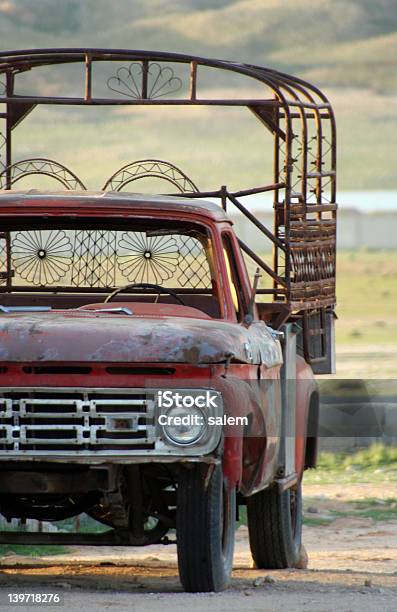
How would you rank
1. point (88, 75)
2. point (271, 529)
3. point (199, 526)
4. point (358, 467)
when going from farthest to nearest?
point (358, 467), point (88, 75), point (271, 529), point (199, 526)

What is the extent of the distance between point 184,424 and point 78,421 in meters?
0.47

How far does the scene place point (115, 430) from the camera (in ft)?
23.6

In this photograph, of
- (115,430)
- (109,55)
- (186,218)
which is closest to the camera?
(115,430)

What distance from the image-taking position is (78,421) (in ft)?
23.8

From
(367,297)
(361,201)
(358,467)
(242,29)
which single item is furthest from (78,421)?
(242,29)

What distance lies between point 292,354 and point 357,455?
1061cm

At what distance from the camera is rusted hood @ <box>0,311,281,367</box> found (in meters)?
7.17

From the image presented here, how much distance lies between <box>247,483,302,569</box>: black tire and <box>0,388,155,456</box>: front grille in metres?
2.68

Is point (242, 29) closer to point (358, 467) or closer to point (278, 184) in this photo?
point (358, 467)

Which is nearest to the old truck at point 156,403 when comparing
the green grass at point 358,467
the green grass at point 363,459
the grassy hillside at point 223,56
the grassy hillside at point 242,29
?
the green grass at point 358,467

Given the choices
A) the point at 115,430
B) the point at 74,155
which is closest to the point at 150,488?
the point at 115,430

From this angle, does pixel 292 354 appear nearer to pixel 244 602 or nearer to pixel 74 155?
pixel 244 602

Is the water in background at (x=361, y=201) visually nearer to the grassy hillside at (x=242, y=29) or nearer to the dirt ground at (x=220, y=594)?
the grassy hillside at (x=242, y=29)

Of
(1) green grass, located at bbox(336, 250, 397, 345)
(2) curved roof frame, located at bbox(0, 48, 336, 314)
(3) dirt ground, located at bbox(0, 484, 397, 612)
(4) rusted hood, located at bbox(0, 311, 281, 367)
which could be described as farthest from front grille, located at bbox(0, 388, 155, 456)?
(1) green grass, located at bbox(336, 250, 397, 345)
